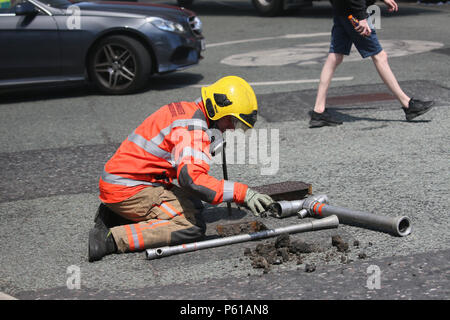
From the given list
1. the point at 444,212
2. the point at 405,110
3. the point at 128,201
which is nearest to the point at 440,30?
the point at 405,110

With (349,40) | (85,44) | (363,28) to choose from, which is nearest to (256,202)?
(363,28)

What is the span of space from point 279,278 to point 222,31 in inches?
475

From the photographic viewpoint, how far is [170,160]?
4660mm

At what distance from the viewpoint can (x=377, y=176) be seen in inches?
229

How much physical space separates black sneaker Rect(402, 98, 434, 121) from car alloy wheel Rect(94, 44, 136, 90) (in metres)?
3.93

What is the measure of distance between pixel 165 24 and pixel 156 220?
5583 mm

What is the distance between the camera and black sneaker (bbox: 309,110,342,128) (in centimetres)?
754

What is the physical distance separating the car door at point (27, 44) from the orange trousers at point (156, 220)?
5347mm

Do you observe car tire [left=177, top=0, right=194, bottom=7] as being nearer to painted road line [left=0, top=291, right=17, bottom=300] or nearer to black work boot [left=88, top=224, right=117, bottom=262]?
black work boot [left=88, top=224, right=117, bottom=262]

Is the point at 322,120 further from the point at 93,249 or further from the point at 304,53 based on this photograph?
the point at 304,53

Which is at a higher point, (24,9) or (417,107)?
(24,9)

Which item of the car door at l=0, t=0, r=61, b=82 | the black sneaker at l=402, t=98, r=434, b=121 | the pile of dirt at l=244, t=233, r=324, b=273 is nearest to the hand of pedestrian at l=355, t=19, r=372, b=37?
the black sneaker at l=402, t=98, r=434, b=121

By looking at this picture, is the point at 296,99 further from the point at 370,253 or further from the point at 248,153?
the point at 370,253

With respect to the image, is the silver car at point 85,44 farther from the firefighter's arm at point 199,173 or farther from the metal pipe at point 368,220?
the firefighter's arm at point 199,173
